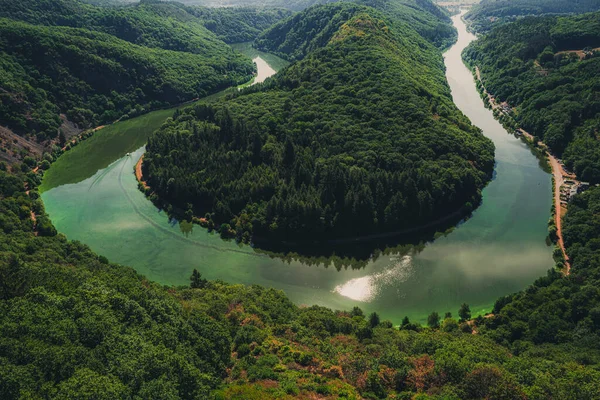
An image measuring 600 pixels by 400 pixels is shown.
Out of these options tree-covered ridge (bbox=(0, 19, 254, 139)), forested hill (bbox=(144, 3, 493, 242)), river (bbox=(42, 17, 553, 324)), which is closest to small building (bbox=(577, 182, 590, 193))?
river (bbox=(42, 17, 553, 324))

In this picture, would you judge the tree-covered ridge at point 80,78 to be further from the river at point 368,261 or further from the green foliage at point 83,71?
the river at point 368,261

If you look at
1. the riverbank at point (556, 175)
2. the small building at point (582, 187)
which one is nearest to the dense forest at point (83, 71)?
the riverbank at point (556, 175)

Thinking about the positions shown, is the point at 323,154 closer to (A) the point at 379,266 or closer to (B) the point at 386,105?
(B) the point at 386,105

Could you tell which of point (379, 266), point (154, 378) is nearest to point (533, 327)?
point (379, 266)

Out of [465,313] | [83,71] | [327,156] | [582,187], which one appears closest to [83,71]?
[83,71]

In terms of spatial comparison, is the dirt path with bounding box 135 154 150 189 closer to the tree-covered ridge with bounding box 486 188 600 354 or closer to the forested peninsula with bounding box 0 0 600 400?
the forested peninsula with bounding box 0 0 600 400
